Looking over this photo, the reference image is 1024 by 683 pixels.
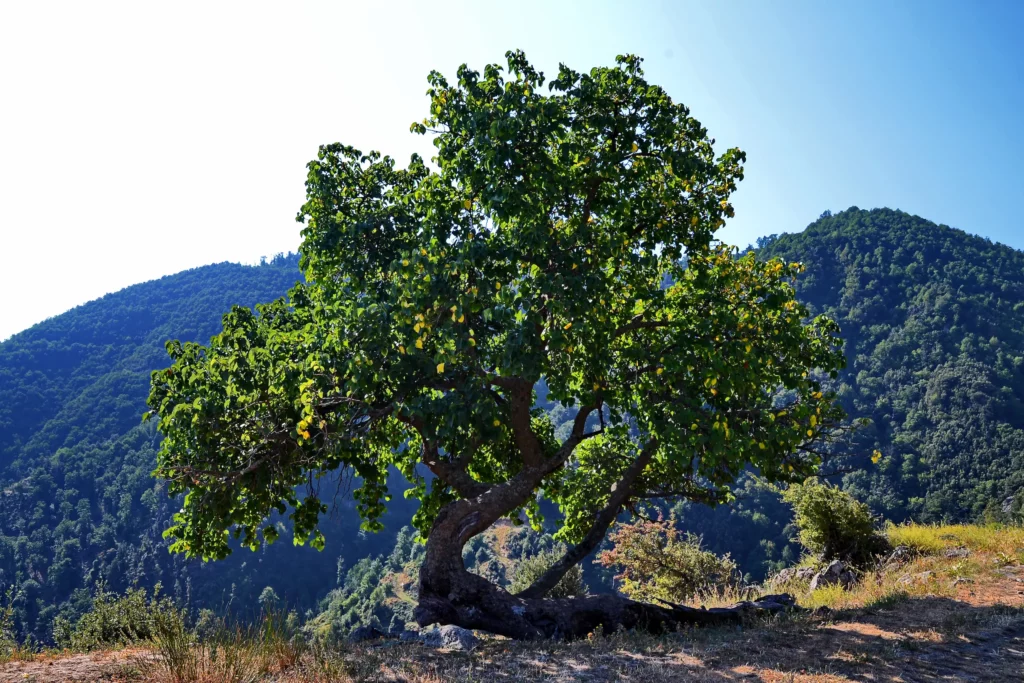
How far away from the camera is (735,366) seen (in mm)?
9625

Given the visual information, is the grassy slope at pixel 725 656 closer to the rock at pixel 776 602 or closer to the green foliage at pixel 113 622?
the rock at pixel 776 602

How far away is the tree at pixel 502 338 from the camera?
30.7 ft

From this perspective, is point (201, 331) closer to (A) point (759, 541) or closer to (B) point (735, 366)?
(A) point (759, 541)

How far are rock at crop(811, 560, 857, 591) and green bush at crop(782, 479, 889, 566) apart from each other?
926 mm

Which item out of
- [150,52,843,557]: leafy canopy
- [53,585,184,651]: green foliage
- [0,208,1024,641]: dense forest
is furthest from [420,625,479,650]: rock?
[0,208,1024,641]: dense forest

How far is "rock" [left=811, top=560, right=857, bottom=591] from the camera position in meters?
15.7

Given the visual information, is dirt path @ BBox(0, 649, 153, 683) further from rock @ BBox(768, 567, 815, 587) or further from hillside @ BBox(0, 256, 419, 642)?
hillside @ BBox(0, 256, 419, 642)

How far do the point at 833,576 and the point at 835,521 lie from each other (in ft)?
6.50

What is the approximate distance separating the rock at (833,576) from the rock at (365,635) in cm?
1078

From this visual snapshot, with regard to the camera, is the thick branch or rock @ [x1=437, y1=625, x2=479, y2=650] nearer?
rock @ [x1=437, y1=625, x2=479, y2=650]

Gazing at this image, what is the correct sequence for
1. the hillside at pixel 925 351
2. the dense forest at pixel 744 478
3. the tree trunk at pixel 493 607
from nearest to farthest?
the tree trunk at pixel 493 607
the hillside at pixel 925 351
the dense forest at pixel 744 478

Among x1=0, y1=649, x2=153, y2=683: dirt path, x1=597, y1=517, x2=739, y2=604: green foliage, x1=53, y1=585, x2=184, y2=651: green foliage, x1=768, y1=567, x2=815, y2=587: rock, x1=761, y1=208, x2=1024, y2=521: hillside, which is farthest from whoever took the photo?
x1=761, y1=208, x2=1024, y2=521: hillside

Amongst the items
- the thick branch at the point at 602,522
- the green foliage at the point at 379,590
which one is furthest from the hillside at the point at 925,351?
the green foliage at the point at 379,590

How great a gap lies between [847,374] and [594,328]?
92.9 metres
